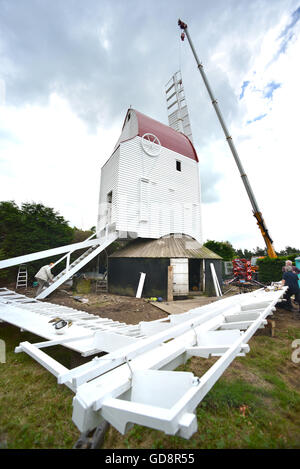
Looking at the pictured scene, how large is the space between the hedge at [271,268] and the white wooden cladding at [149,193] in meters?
6.26

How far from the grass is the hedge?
44.1ft

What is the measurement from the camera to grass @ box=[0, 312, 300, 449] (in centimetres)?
187

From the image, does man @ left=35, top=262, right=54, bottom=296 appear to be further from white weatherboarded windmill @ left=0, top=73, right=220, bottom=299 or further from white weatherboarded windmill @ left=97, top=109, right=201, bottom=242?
white weatherboarded windmill @ left=97, top=109, right=201, bottom=242

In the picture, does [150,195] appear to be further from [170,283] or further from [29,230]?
[29,230]

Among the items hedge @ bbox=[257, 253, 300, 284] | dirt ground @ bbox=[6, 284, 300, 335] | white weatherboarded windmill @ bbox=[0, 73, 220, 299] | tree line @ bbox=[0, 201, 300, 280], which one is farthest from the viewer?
hedge @ bbox=[257, 253, 300, 284]

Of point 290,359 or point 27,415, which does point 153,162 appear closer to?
point 290,359

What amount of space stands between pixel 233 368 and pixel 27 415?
3135 millimetres

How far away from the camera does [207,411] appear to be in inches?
90.7

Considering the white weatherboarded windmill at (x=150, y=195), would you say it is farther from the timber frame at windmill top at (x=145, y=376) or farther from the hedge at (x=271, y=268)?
the timber frame at windmill top at (x=145, y=376)

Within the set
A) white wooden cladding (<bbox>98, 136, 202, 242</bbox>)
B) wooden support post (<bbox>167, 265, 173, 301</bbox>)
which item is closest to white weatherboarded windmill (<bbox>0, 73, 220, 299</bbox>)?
white wooden cladding (<bbox>98, 136, 202, 242</bbox>)

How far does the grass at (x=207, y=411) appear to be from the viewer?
1870mm

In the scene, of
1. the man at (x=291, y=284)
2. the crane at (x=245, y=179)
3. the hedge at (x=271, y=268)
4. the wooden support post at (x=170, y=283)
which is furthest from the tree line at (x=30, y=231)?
the hedge at (x=271, y=268)

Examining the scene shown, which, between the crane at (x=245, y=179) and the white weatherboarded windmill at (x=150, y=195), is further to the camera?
the crane at (x=245, y=179)
